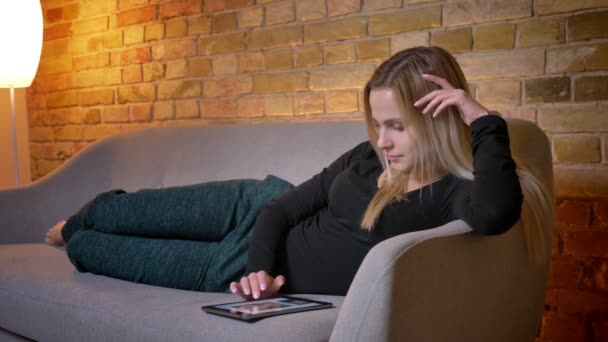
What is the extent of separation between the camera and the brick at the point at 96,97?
150 inches

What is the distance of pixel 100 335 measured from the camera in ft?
5.89

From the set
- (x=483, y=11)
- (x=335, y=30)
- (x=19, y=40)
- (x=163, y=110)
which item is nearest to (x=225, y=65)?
(x=163, y=110)

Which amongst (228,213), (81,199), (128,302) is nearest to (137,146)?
(81,199)

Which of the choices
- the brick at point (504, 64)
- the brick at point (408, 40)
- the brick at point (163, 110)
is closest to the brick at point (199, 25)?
the brick at point (163, 110)

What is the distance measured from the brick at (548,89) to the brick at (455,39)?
0.24m

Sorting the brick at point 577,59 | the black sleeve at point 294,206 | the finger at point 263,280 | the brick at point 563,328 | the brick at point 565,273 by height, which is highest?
the brick at point 577,59

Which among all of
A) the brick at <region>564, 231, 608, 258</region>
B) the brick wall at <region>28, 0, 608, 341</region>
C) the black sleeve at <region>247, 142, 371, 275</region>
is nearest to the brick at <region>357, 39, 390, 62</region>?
the brick wall at <region>28, 0, 608, 341</region>

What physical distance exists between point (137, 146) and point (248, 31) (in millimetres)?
635

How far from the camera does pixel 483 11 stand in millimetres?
2393

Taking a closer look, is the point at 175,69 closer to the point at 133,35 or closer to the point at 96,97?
the point at 133,35

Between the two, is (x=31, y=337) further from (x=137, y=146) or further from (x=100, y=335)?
(x=137, y=146)

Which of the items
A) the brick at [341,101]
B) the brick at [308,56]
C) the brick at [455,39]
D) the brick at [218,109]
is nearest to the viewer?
the brick at [455,39]

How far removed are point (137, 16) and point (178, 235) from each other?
1768 millimetres

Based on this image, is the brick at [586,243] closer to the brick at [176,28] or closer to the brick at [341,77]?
the brick at [341,77]
